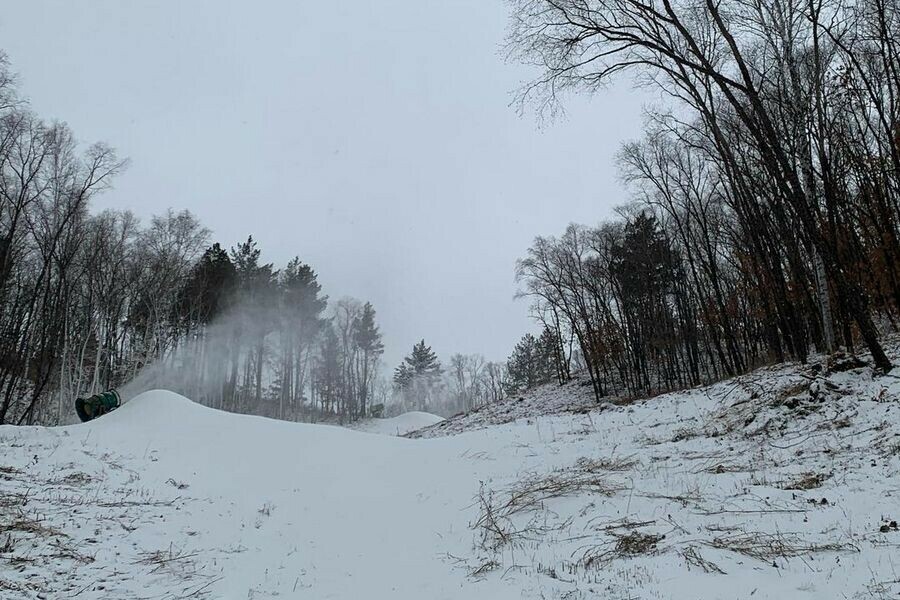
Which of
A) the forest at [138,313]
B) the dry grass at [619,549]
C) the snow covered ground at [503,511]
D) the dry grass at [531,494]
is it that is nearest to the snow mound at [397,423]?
the forest at [138,313]

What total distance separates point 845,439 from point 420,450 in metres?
7.82

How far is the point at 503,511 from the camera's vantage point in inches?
237

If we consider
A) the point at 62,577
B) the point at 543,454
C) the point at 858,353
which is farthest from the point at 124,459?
the point at 858,353

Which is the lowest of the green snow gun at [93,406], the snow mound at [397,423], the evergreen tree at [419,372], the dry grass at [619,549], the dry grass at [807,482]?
the dry grass at [619,549]

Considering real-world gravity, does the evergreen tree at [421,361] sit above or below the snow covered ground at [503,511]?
above

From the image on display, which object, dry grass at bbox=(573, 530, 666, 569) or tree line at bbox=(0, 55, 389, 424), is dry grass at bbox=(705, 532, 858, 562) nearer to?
dry grass at bbox=(573, 530, 666, 569)

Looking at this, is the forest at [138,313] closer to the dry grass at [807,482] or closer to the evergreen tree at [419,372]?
the evergreen tree at [419,372]

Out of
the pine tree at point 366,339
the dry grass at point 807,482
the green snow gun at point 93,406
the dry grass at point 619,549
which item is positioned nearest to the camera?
the dry grass at point 619,549

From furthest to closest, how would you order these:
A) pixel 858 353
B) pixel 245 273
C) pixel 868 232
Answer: pixel 245 273 < pixel 868 232 < pixel 858 353

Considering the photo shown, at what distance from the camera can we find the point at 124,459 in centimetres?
863

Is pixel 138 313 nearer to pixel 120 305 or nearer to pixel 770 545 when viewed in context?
pixel 120 305

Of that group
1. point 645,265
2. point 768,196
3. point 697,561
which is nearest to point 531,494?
point 697,561

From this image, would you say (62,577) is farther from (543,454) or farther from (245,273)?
(245,273)

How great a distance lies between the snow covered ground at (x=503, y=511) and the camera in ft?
11.6
